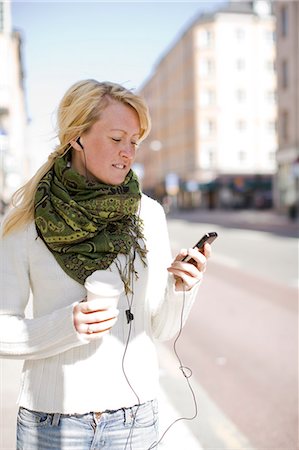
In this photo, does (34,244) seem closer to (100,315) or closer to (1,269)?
(1,269)

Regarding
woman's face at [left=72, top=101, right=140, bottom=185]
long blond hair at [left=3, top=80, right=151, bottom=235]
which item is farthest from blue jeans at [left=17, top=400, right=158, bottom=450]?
woman's face at [left=72, top=101, right=140, bottom=185]

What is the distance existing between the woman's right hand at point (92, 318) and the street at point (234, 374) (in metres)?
2.29

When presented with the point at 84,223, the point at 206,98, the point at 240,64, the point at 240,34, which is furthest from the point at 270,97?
the point at 84,223

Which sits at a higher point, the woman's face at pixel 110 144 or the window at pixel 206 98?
the woman's face at pixel 110 144

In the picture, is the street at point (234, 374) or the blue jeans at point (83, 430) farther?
the street at point (234, 374)

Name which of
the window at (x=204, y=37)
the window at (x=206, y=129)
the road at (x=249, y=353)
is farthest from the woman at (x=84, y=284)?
the window at (x=204, y=37)

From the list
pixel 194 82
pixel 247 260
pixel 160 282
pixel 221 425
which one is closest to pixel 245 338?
pixel 221 425

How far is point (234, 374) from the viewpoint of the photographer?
19.1 ft

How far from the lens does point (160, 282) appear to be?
1944mm

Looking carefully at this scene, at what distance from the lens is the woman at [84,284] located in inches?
69.6

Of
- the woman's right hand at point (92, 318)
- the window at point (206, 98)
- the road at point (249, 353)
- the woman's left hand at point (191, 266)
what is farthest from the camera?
the window at point (206, 98)

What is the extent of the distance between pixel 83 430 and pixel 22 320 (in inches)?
14.2

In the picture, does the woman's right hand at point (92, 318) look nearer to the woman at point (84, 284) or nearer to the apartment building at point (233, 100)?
the woman at point (84, 284)

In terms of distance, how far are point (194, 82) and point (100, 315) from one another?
66.0 meters
